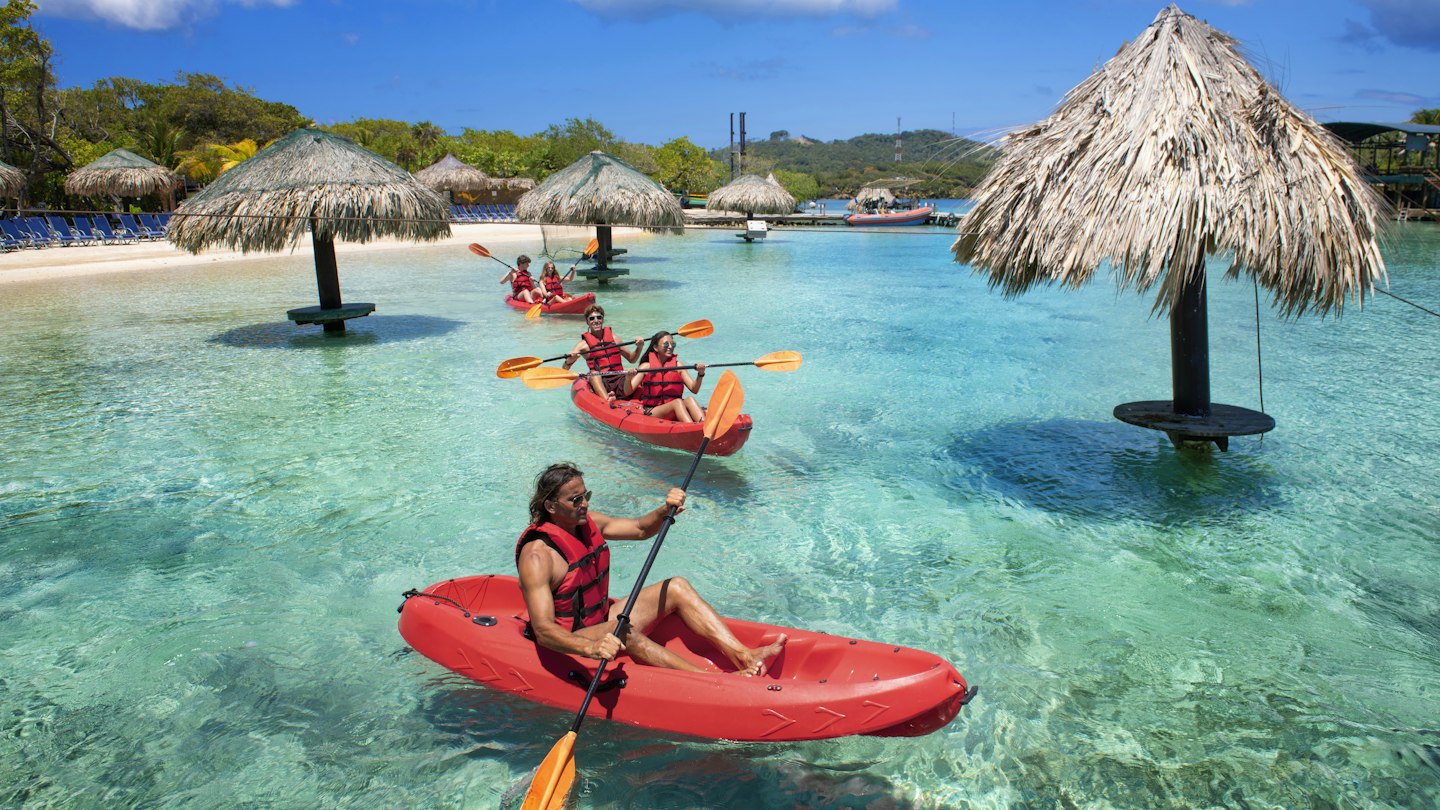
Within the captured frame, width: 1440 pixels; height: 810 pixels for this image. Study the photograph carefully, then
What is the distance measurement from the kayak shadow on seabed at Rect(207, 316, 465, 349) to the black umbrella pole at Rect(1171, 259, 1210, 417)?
8.95 metres

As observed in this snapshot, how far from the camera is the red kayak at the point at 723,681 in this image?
9.93 ft

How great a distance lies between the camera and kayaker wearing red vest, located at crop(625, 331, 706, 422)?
6637mm

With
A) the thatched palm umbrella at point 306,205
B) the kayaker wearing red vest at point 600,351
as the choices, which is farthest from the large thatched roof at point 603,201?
the kayaker wearing red vest at point 600,351

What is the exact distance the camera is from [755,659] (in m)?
3.42

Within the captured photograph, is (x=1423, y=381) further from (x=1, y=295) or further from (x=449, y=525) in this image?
(x=1, y=295)

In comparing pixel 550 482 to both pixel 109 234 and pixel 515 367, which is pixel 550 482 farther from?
pixel 109 234

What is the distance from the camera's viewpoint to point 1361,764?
330cm

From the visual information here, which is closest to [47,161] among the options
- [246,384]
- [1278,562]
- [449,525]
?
[246,384]

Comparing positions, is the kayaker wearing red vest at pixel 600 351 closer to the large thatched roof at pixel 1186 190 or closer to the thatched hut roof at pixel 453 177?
the large thatched roof at pixel 1186 190

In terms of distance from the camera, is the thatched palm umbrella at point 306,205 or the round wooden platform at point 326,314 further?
the round wooden platform at point 326,314

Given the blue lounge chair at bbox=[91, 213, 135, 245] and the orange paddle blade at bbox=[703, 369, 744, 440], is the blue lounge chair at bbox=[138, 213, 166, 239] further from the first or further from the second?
the orange paddle blade at bbox=[703, 369, 744, 440]

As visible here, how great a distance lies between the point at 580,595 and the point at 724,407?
1418 mm

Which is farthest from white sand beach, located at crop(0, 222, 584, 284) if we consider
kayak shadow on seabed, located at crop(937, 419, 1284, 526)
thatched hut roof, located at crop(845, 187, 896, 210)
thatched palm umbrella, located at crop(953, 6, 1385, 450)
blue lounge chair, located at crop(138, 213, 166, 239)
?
thatched hut roof, located at crop(845, 187, 896, 210)

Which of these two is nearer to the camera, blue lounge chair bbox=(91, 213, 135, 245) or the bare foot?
the bare foot
